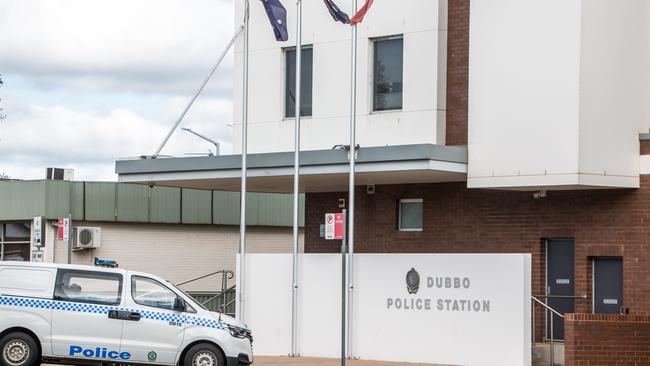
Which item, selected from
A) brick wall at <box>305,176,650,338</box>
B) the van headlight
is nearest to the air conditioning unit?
brick wall at <box>305,176,650,338</box>

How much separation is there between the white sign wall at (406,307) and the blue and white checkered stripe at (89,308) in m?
5.23

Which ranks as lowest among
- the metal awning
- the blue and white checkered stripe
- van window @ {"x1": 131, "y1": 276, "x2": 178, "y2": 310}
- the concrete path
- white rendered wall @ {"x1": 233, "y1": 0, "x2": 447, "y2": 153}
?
the concrete path

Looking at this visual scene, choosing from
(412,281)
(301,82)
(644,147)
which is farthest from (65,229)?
(644,147)

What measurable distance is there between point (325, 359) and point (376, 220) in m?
4.78

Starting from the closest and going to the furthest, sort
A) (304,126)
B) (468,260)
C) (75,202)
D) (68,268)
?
(68,268) < (468,260) < (304,126) < (75,202)

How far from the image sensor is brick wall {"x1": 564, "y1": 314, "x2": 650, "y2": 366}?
23938mm

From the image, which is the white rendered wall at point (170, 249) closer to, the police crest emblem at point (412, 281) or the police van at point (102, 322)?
the police crest emblem at point (412, 281)

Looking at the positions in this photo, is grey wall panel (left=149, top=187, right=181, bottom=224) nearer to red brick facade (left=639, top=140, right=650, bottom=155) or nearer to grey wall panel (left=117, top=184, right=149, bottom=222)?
grey wall panel (left=117, top=184, right=149, bottom=222)

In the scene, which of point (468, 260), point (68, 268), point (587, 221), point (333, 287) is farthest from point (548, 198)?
point (68, 268)

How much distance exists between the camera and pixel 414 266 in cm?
2683

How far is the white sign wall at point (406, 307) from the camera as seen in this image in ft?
83.3

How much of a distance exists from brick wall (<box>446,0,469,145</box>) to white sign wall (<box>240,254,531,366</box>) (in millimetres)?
3180

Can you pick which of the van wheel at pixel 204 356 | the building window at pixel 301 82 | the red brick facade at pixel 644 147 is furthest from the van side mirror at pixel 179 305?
the red brick facade at pixel 644 147

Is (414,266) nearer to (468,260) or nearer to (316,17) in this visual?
(468,260)
